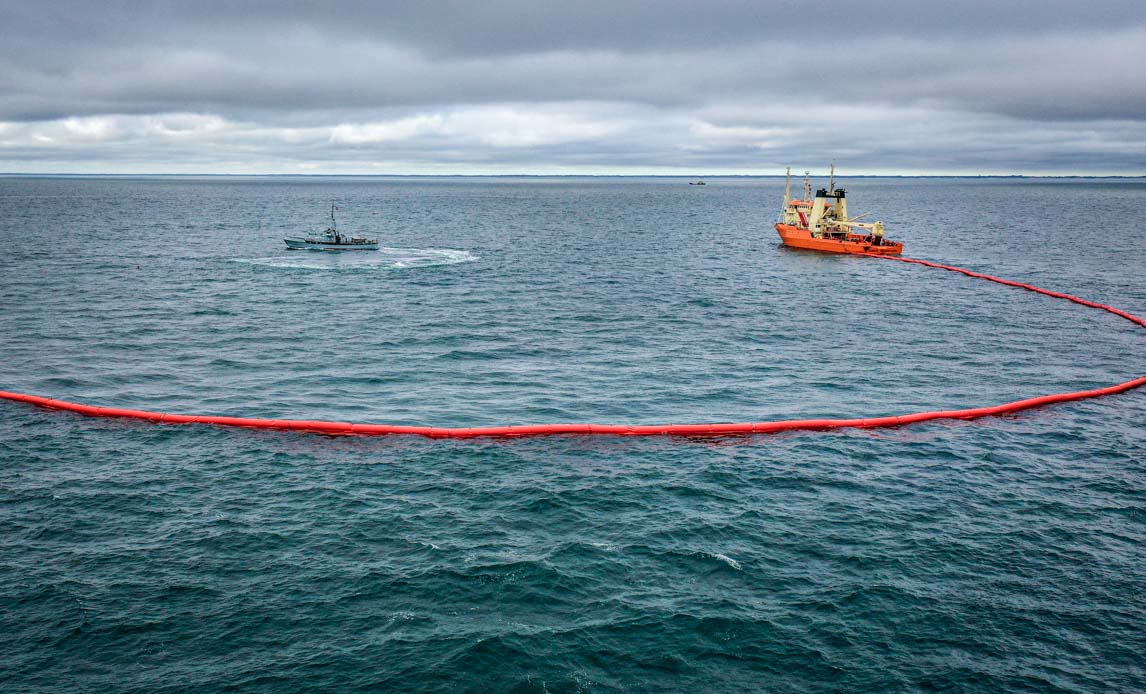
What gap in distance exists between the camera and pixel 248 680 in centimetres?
2461

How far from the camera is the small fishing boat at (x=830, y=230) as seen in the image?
135 metres

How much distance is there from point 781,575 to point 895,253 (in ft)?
379

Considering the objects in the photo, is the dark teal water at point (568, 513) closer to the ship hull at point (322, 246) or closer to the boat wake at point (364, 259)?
the boat wake at point (364, 259)

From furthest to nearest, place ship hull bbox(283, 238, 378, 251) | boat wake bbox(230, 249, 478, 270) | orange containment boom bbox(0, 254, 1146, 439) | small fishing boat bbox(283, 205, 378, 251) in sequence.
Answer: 1. small fishing boat bbox(283, 205, 378, 251)
2. ship hull bbox(283, 238, 378, 251)
3. boat wake bbox(230, 249, 478, 270)
4. orange containment boom bbox(0, 254, 1146, 439)

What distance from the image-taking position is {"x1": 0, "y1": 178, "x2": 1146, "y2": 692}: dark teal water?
26.1 m

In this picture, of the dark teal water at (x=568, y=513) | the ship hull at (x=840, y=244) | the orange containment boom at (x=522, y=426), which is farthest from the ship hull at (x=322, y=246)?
the orange containment boom at (x=522, y=426)

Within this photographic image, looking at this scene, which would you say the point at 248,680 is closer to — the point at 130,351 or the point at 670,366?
the point at 670,366

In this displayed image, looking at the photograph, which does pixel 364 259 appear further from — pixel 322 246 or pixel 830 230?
pixel 830 230

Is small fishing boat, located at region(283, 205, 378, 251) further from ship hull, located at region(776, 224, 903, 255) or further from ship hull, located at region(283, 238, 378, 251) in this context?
ship hull, located at region(776, 224, 903, 255)

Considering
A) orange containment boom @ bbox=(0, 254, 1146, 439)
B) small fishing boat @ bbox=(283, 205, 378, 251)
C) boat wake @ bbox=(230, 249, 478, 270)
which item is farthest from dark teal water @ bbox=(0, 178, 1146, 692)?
small fishing boat @ bbox=(283, 205, 378, 251)

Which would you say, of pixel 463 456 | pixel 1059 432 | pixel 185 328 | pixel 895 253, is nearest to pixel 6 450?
pixel 463 456

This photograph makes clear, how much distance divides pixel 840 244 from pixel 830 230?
467cm

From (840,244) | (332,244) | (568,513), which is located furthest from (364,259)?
(568,513)

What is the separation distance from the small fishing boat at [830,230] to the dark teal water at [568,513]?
57.9 m
